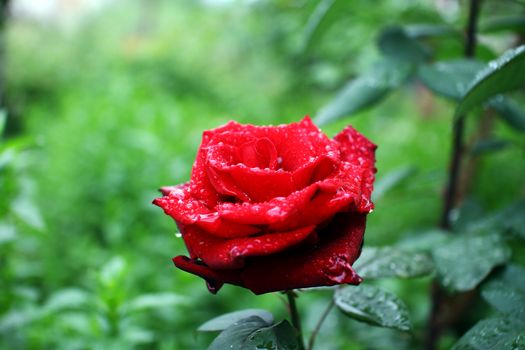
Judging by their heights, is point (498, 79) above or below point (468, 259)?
above

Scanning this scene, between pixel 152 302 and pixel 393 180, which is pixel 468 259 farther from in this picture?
pixel 152 302

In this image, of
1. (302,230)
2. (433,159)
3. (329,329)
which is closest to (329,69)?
(433,159)

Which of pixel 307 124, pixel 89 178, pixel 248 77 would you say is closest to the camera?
pixel 307 124

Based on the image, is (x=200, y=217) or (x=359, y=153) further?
(x=359, y=153)

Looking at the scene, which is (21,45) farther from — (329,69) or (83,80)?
(329,69)

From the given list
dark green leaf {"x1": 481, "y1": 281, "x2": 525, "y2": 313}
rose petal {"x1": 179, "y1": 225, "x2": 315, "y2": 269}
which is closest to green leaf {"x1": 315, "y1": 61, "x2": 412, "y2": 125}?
dark green leaf {"x1": 481, "y1": 281, "x2": 525, "y2": 313}

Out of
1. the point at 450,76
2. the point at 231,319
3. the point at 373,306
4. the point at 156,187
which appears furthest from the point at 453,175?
the point at 156,187

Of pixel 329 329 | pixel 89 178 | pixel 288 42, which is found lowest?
pixel 329 329
